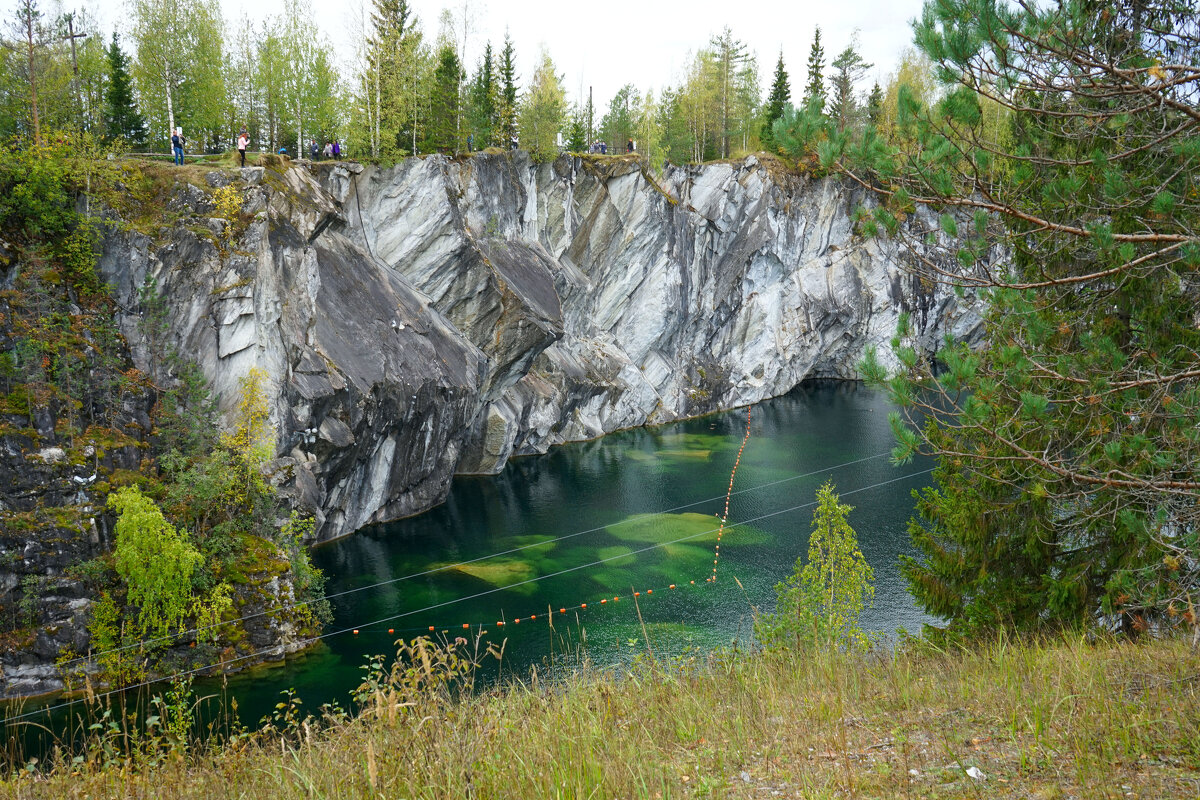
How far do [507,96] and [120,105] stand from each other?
62.2ft

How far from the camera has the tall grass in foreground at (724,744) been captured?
3.65 metres

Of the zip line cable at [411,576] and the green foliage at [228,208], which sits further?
the green foliage at [228,208]

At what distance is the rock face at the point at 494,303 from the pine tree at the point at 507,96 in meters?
2.87

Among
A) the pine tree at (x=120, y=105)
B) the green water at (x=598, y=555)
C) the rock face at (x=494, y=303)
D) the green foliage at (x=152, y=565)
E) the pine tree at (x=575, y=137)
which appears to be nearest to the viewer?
the green foliage at (x=152, y=565)

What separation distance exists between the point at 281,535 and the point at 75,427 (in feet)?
19.5

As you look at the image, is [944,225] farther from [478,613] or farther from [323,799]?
→ [478,613]

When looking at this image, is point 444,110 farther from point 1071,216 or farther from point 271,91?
point 1071,216

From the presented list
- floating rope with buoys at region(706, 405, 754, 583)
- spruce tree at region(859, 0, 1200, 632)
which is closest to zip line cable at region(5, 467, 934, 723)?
floating rope with buoys at region(706, 405, 754, 583)

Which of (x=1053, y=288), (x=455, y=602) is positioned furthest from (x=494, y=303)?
(x=1053, y=288)

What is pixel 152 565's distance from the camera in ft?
57.6

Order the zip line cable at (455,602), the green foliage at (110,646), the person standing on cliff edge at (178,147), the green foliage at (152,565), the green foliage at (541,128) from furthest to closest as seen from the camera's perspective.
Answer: the green foliage at (541,128) < the person standing on cliff edge at (178,147) < the green foliage at (152,565) < the green foliage at (110,646) < the zip line cable at (455,602)

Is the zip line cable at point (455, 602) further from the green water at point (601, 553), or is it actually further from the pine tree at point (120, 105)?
the pine tree at point (120, 105)

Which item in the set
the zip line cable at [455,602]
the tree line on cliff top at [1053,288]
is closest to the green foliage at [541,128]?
the zip line cable at [455,602]

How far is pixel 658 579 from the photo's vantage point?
2366 cm
